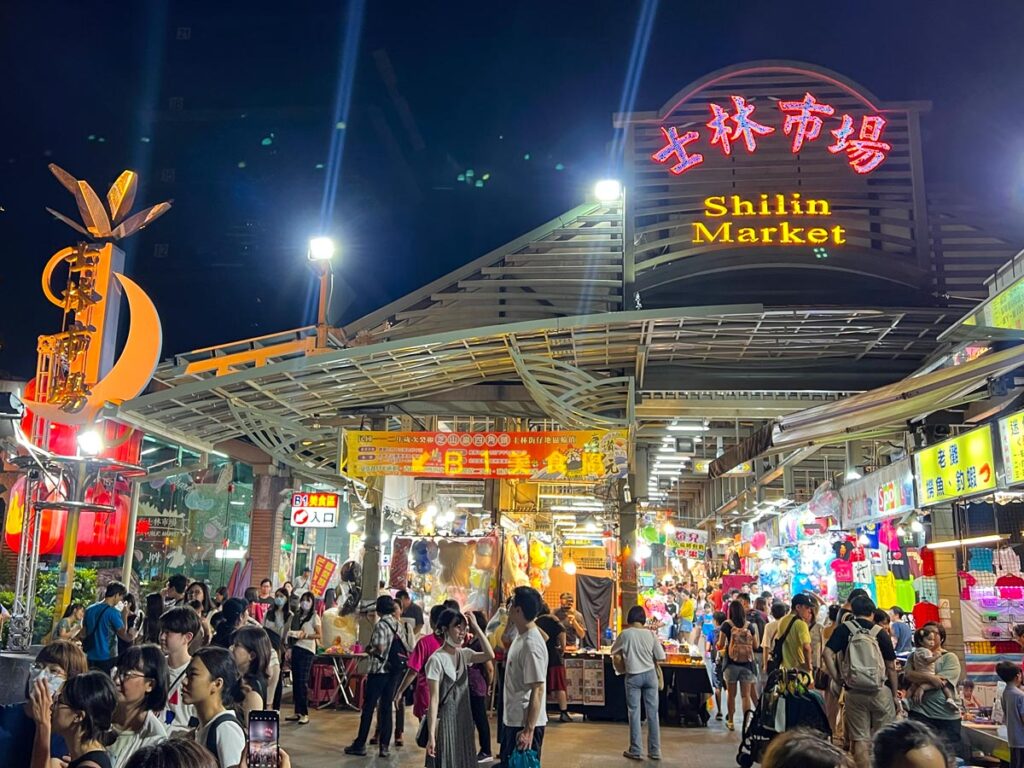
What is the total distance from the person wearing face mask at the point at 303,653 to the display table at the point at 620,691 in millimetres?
3716

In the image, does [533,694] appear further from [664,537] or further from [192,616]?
[664,537]

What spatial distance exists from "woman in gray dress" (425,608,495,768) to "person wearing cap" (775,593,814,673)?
4.23 m

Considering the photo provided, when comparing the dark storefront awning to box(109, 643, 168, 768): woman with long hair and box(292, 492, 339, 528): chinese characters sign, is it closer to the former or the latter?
box(109, 643, 168, 768): woman with long hair

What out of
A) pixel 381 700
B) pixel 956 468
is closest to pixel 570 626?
pixel 381 700

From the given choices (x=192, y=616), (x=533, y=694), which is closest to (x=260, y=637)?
(x=192, y=616)

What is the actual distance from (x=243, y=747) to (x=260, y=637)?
4.56ft

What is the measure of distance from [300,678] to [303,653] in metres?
0.33

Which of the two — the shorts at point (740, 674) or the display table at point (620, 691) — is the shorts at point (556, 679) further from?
the shorts at point (740, 674)

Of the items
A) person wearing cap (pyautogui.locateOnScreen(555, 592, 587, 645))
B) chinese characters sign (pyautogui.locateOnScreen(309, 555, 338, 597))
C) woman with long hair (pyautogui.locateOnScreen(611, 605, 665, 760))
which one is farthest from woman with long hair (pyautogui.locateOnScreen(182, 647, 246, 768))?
chinese characters sign (pyautogui.locateOnScreen(309, 555, 338, 597))

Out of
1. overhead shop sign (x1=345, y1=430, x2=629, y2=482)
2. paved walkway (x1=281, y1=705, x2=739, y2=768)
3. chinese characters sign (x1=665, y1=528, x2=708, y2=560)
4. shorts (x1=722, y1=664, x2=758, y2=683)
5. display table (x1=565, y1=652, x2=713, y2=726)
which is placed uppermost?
overhead shop sign (x1=345, y1=430, x2=629, y2=482)

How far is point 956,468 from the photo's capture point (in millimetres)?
9180

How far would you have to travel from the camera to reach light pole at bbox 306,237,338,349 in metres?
12.4

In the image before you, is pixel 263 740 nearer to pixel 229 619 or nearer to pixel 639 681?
pixel 229 619

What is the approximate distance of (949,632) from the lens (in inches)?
464
